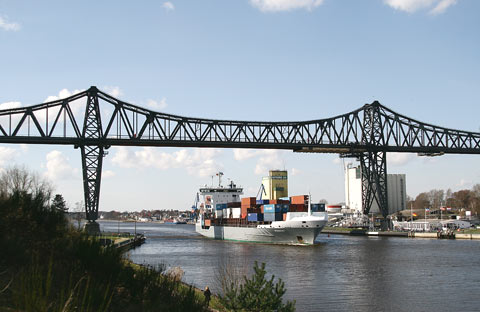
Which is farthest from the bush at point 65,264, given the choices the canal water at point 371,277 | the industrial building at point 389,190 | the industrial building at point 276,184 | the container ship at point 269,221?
the industrial building at point 389,190

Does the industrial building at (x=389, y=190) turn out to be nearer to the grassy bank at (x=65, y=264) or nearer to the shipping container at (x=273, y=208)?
the shipping container at (x=273, y=208)

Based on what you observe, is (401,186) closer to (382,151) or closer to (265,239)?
(382,151)

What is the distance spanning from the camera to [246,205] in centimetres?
8906

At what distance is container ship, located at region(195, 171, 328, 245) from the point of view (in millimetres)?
74188

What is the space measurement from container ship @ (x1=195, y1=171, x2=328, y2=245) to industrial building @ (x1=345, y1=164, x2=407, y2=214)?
227 feet

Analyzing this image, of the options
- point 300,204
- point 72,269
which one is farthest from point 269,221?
point 72,269

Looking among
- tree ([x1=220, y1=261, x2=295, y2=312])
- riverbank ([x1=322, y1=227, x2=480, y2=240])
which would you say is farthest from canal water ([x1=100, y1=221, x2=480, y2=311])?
riverbank ([x1=322, y1=227, x2=480, y2=240])

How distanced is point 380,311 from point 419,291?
7448 millimetres

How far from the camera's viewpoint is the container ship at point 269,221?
2921 inches

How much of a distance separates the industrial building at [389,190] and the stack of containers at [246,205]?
81947mm

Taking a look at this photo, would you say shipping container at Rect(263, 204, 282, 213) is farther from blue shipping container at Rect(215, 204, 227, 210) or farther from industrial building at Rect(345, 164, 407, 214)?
industrial building at Rect(345, 164, 407, 214)

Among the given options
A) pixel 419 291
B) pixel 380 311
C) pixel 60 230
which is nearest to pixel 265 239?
pixel 419 291

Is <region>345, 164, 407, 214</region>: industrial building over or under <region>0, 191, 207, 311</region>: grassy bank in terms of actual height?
over

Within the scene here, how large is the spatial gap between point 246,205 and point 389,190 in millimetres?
A: 96120
